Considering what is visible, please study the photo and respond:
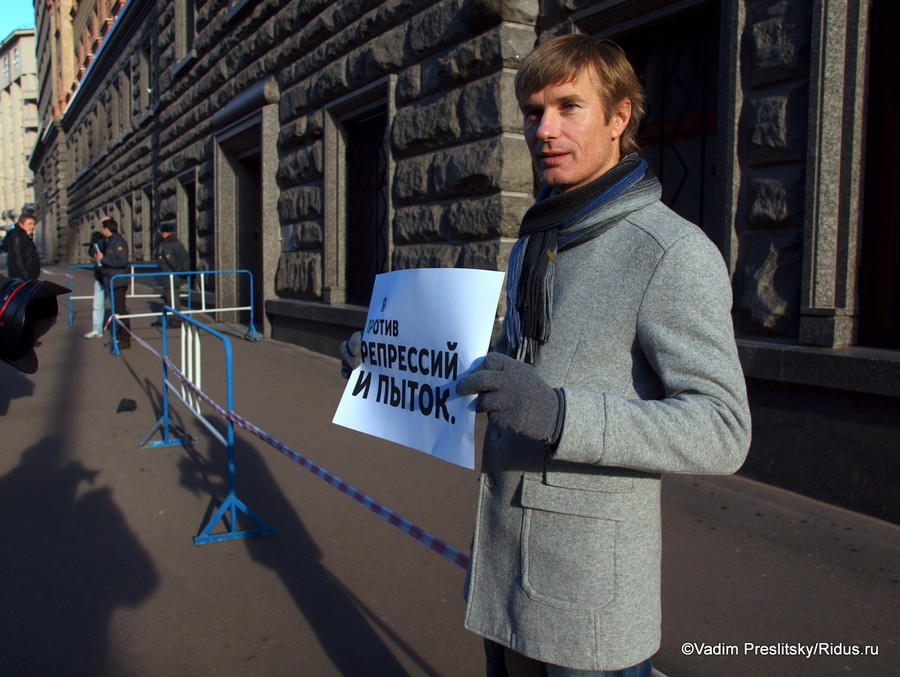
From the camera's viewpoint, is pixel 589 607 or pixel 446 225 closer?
pixel 589 607

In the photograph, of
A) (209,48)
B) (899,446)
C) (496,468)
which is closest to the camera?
(496,468)

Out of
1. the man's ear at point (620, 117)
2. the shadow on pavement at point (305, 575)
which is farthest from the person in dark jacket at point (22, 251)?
the man's ear at point (620, 117)

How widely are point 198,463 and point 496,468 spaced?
4.15m

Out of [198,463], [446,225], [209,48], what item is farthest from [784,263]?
[209,48]

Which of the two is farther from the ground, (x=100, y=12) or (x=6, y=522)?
(x=100, y=12)

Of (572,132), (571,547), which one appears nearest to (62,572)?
(571,547)

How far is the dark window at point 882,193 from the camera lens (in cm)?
405

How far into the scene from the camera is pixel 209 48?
12711 millimetres

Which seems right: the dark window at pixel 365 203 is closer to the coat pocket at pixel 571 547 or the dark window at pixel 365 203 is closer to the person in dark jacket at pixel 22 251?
the person in dark jacket at pixel 22 251

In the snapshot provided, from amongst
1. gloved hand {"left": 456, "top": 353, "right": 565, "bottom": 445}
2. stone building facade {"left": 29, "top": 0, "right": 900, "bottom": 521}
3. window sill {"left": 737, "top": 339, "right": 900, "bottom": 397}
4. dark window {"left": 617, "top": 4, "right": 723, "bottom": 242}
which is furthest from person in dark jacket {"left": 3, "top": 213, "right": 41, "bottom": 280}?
gloved hand {"left": 456, "top": 353, "right": 565, "bottom": 445}

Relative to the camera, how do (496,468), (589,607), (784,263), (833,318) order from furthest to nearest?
(784,263), (833,318), (496,468), (589,607)

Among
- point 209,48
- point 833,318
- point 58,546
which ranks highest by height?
point 209,48

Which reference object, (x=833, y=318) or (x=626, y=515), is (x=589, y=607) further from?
(x=833, y=318)

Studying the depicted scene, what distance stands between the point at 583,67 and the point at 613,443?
2.28 ft
